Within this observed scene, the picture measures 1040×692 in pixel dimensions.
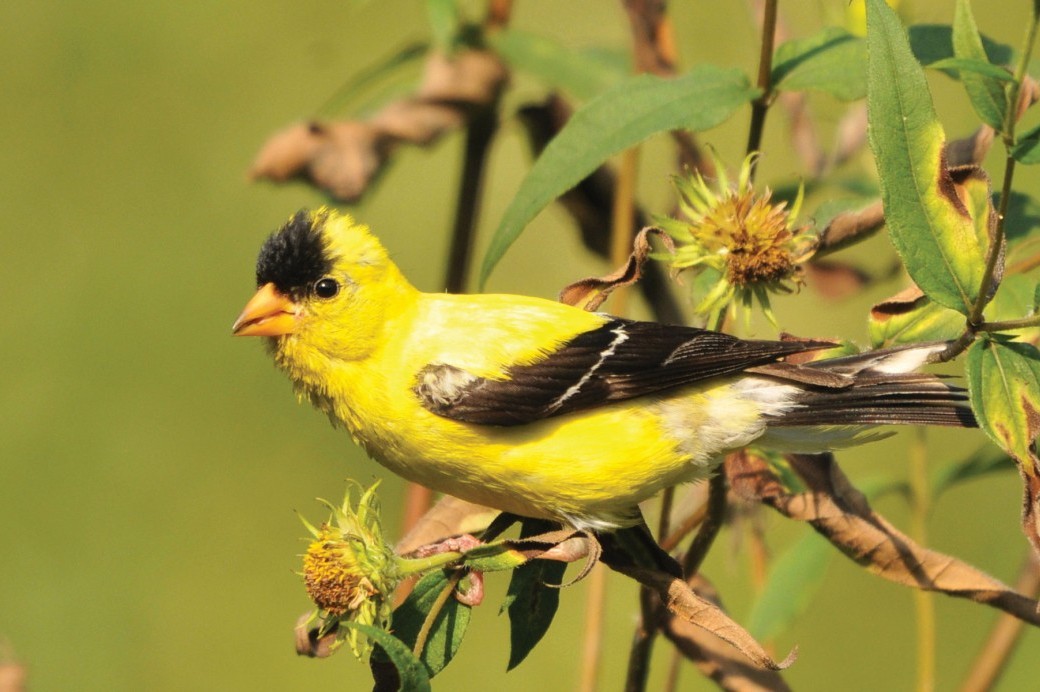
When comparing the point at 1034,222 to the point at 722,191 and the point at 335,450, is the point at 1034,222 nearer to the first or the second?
the point at 722,191

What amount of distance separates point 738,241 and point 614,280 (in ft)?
0.85

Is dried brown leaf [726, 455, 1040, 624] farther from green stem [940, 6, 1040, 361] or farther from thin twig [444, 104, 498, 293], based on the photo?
thin twig [444, 104, 498, 293]

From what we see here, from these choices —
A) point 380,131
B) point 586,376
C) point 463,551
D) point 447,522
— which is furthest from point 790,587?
point 380,131

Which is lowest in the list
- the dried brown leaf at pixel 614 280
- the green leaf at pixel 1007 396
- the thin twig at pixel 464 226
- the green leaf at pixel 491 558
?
the green leaf at pixel 491 558

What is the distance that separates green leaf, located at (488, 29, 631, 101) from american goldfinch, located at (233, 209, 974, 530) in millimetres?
543

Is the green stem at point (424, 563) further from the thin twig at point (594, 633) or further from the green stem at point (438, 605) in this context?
the thin twig at point (594, 633)

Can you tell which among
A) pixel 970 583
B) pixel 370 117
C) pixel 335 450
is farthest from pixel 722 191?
pixel 335 450

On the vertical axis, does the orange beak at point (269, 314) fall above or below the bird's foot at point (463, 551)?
above

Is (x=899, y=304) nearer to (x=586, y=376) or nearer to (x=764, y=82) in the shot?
(x=764, y=82)

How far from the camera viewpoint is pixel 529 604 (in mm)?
1802

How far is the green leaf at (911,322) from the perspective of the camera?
182 cm

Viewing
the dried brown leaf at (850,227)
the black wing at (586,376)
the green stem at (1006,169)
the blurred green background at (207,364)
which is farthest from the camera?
the blurred green background at (207,364)

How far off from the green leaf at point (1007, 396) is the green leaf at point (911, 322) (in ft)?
0.89

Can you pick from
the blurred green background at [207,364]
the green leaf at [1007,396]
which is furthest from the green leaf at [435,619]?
the blurred green background at [207,364]
